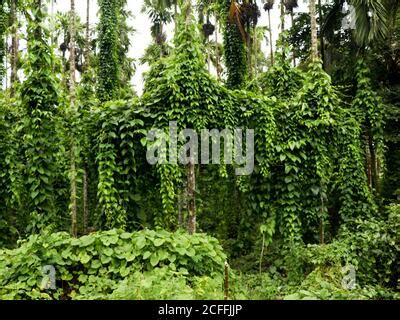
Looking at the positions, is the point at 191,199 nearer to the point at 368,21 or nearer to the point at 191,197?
the point at 191,197

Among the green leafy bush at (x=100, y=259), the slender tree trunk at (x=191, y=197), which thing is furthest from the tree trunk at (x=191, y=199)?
the green leafy bush at (x=100, y=259)

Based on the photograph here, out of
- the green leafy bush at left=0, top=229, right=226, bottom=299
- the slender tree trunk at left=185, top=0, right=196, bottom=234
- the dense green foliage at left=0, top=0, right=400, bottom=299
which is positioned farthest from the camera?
the slender tree trunk at left=185, top=0, right=196, bottom=234

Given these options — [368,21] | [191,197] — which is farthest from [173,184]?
[368,21]

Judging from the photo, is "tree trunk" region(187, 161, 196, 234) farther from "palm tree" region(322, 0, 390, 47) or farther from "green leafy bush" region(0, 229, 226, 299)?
"palm tree" region(322, 0, 390, 47)

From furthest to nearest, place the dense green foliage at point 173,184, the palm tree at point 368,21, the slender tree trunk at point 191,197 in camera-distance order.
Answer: the palm tree at point 368,21
the slender tree trunk at point 191,197
the dense green foliage at point 173,184

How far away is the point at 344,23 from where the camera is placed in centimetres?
1149

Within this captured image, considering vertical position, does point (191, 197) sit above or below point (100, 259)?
above

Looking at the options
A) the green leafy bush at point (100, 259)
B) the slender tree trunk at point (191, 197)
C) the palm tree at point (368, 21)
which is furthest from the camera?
the palm tree at point (368, 21)

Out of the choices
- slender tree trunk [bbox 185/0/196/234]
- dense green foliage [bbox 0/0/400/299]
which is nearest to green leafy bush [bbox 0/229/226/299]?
dense green foliage [bbox 0/0/400/299]

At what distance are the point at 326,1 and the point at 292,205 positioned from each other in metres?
8.42

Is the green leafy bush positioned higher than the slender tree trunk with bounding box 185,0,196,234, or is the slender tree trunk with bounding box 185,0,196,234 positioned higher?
the slender tree trunk with bounding box 185,0,196,234

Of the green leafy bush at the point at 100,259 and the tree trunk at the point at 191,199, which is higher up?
the tree trunk at the point at 191,199

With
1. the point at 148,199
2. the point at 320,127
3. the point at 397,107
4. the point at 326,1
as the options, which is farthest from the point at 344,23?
the point at 148,199

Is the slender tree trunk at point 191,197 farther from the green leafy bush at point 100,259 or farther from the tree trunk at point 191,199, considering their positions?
the green leafy bush at point 100,259
